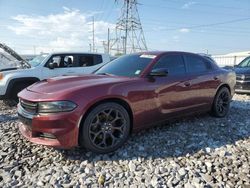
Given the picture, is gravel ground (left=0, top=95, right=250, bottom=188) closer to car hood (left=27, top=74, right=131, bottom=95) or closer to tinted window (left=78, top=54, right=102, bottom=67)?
car hood (left=27, top=74, right=131, bottom=95)

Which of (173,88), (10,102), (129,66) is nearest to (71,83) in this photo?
(129,66)

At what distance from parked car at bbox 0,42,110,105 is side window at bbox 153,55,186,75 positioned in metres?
4.41

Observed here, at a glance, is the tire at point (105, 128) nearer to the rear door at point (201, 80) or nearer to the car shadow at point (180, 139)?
the car shadow at point (180, 139)

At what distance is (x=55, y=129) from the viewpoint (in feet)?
12.4

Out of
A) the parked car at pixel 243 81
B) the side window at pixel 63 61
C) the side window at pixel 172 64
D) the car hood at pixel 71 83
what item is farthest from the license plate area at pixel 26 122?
the parked car at pixel 243 81

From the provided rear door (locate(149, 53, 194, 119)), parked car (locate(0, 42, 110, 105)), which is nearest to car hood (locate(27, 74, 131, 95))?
rear door (locate(149, 53, 194, 119))

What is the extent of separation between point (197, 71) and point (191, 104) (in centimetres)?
73

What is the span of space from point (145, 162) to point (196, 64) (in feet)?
8.94

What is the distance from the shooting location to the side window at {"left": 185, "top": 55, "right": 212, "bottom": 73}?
565 centimetres

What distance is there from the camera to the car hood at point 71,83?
400 centimetres

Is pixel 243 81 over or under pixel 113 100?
under

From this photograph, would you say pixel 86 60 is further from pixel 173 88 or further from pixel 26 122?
pixel 26 122

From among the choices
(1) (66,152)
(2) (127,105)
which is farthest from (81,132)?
(2) (127,105)

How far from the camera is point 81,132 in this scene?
3941mm
